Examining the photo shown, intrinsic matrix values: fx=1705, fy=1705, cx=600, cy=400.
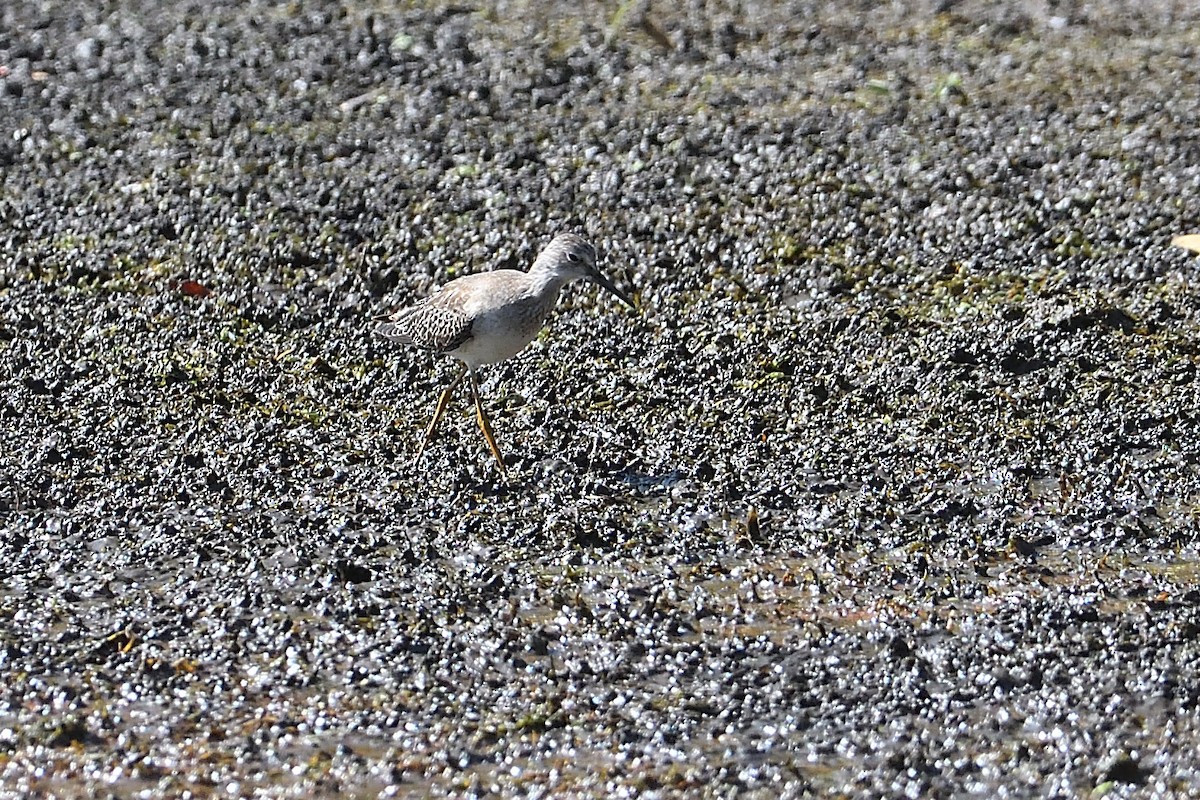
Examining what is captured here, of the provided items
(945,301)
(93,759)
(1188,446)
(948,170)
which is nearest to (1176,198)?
(948,170)

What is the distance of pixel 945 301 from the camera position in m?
8.20

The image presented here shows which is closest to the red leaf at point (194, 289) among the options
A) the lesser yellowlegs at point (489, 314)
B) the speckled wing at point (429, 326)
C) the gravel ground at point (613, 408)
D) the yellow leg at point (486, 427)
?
the gravel ground at point (613, 408)

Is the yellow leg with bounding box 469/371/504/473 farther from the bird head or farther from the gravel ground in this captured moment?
the bird head

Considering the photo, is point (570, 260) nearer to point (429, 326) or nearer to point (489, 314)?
point (489, 314)

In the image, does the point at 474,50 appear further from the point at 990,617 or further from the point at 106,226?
the point at 990,617

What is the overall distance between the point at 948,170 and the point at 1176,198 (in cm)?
123

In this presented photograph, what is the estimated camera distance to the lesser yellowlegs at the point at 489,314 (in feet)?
22.6

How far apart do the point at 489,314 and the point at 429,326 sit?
1.23ft

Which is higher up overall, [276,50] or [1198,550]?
[276,50]

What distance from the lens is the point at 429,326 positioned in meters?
7.13

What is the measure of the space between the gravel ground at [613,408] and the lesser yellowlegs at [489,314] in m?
0.29

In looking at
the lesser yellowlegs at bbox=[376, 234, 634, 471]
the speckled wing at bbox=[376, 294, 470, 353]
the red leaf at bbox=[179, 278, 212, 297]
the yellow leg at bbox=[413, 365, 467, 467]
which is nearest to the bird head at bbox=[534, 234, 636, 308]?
the lesser yellowlegs at bbox=[376, 234, 634, 471]

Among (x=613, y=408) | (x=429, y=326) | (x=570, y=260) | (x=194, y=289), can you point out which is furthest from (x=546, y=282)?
(x=194, y=289)

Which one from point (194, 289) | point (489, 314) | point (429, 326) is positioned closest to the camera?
point (489, 314)
